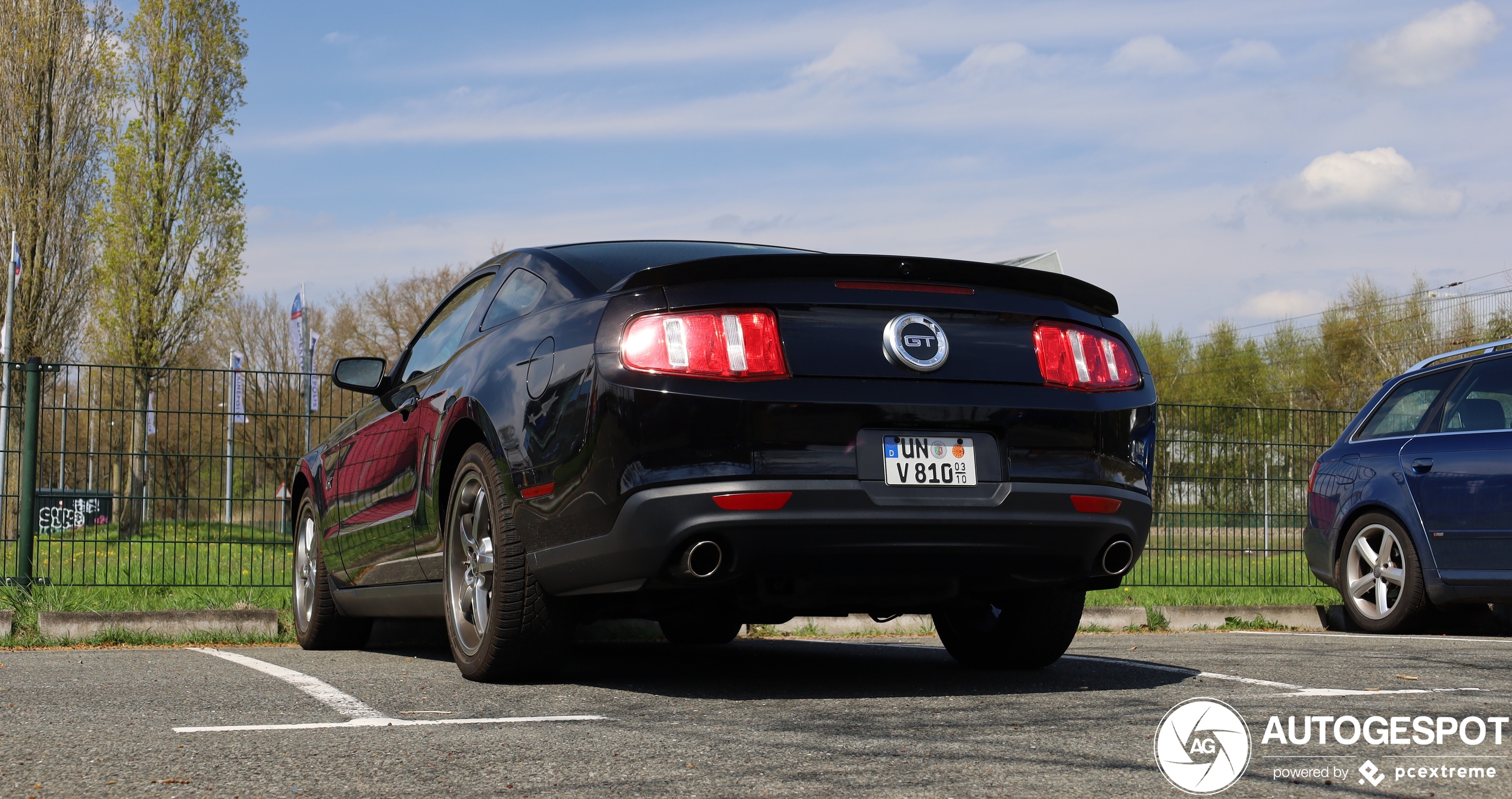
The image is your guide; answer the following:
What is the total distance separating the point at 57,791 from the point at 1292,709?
3087mm

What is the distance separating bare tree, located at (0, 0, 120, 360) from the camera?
26.5 m

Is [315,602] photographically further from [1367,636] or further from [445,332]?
[1367,636]

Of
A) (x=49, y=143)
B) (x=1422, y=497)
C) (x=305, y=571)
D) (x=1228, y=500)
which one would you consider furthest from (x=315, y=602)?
(x=49, y=143)

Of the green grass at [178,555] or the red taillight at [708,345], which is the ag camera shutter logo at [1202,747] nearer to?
the red taillight at [708,345]

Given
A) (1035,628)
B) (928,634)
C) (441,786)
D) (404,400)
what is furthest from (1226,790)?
(928,634)

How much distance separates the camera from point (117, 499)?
858 centimetres

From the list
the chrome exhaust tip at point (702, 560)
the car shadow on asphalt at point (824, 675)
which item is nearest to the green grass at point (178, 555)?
the car shadow on asphalt at point (824, 675)

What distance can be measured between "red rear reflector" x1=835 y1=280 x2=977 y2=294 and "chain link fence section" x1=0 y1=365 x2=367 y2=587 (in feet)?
17.0

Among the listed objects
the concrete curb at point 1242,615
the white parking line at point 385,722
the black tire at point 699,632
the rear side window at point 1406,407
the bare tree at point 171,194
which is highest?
the bare tree at point 171,194

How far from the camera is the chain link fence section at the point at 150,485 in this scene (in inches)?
328

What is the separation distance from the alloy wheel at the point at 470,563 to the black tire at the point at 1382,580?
5.60 m

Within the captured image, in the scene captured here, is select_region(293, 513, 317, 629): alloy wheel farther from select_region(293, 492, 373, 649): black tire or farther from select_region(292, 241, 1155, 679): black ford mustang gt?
select_region(292, 241, 1155, 679): black ford mustang gt

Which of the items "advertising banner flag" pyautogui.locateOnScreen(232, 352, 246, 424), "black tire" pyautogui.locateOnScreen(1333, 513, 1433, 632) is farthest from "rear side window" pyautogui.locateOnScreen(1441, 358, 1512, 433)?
"advertising banner flag" pyautogui.locateOnScreen(232, 352, 246, 424)

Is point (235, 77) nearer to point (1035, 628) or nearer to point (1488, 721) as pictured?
point (1035, 628)
